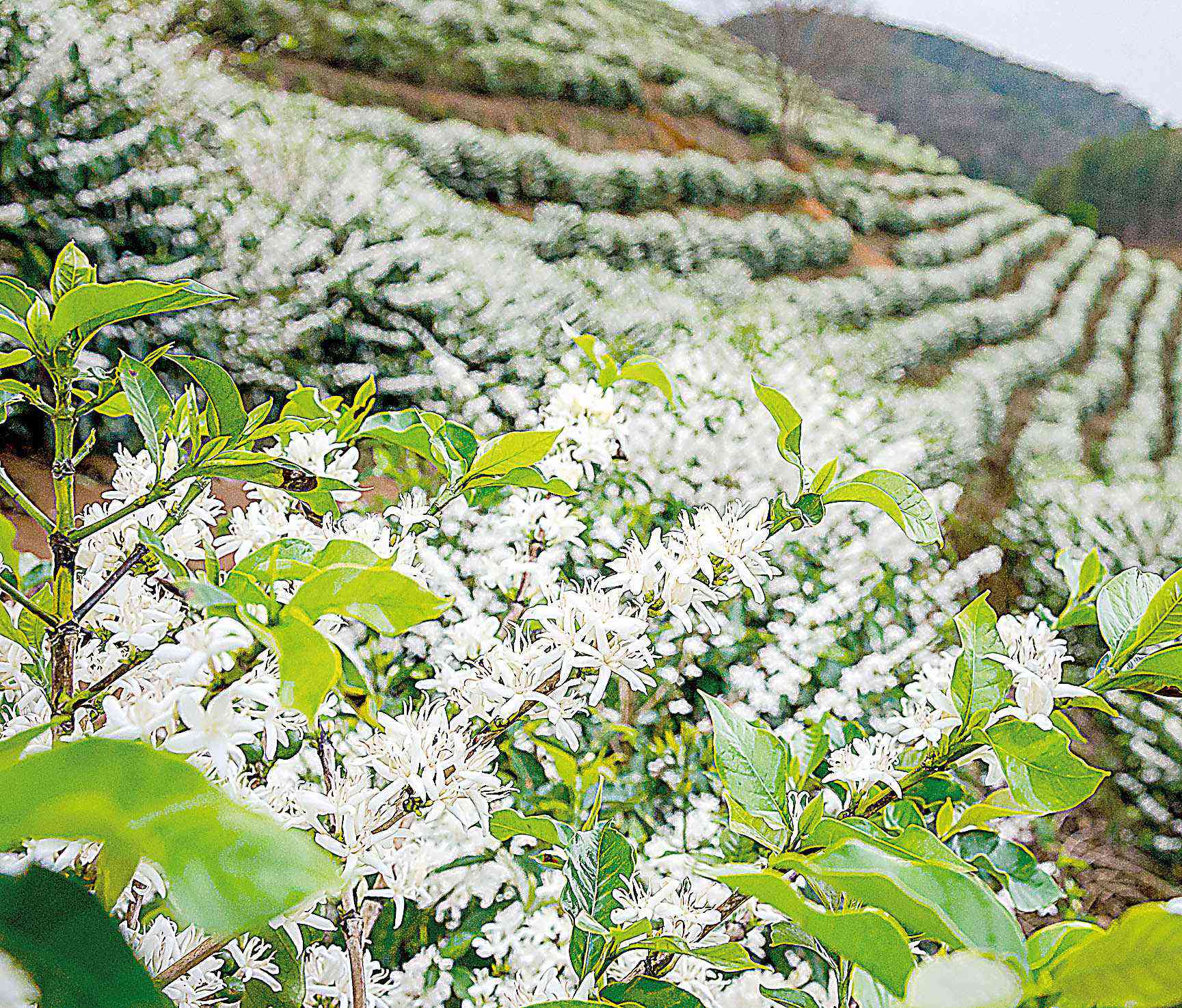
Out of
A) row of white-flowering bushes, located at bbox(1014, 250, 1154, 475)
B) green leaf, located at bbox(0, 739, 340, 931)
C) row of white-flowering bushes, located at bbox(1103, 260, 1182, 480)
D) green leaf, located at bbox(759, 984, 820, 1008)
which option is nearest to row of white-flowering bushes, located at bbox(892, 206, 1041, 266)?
row of white-flowering bushes, located at bbox(1014, 250, 1154, 475)

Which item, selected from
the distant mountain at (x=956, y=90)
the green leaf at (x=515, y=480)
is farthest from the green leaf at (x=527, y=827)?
the distant mountain at (x=956, y=90)

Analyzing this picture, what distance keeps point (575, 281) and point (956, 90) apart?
4819mm

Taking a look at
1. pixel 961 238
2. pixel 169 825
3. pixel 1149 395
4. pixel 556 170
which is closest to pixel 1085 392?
pixel 1149 395

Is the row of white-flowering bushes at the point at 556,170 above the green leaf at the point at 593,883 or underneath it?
above

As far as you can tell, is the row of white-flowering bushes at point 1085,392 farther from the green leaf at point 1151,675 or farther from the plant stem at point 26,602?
the plant stem at point 26,602

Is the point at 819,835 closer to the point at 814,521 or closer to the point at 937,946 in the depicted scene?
the point at 814,521

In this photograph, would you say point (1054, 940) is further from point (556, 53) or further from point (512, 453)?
point (556, 53)

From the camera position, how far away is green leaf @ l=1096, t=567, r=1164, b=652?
0.21 metres

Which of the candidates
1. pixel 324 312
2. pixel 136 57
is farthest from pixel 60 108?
pixel 324 312

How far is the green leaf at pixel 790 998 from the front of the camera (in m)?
0.20

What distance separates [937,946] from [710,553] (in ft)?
1.97

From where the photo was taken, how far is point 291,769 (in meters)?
0.27

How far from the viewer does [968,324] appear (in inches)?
145

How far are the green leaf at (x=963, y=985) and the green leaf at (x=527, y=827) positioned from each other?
155mm
